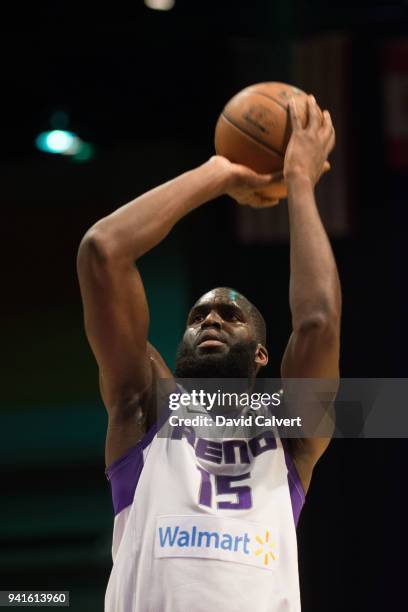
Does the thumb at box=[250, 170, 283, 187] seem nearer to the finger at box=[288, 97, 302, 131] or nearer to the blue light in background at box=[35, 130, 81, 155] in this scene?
the finger at box=[288, 97, 302, 131]

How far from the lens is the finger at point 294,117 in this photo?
2619 millimetres

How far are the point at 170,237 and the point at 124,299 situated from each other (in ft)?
12.4

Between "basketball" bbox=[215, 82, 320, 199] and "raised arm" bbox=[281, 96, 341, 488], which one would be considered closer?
"raised arm" bbox=[281, 96, 341, 488]

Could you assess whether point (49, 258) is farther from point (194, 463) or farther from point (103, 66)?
point (194, 463)

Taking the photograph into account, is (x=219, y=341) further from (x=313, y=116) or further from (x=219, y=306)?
(x=313, y=116)

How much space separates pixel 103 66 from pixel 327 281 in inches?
158

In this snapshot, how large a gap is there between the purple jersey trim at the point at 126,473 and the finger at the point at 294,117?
970 millimetres

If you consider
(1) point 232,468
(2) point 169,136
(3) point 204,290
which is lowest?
(1) point 232,468

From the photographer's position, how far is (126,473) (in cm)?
239

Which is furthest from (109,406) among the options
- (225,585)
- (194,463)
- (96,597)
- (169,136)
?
(169,136)

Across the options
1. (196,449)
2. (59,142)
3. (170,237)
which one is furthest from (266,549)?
(59,142)

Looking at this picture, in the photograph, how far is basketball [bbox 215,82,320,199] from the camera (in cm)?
264

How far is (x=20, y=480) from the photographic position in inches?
246

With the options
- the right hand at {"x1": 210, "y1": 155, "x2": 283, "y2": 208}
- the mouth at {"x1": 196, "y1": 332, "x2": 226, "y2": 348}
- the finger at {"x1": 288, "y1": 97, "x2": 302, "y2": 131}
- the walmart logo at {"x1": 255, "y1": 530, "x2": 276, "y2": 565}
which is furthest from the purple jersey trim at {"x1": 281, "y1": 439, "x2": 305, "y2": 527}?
the finger at {"x1": 288, "y1": 97, "x2": 302, "y2": 131}
